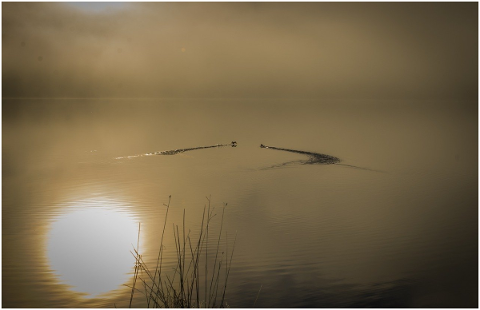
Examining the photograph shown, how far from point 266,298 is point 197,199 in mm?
6912

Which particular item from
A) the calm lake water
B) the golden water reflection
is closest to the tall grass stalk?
the calm lake water

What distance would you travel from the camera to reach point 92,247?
30.4 ft

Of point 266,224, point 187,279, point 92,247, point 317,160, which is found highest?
point 317,160

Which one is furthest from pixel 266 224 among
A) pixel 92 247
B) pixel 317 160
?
pixel 317 160

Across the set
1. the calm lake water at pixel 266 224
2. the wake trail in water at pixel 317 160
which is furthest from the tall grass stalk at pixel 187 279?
the wake trail in water at pixel 317 160

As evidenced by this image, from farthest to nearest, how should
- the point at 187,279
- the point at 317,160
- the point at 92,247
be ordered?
the point at 317,160, the point at 92,247, the point at 187,279

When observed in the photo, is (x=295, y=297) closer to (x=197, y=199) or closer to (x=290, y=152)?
(x=197, y=199)

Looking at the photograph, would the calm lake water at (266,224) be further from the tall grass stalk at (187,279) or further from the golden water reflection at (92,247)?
the tall grass stalk at (187,279)

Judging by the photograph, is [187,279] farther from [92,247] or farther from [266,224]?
[266,224]

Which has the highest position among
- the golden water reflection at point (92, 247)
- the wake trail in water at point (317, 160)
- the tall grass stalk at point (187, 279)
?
the wake trail in water at point (317, 160)

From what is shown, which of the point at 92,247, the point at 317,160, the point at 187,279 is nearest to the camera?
the point at 187,279

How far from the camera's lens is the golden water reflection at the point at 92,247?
7840 millimetres

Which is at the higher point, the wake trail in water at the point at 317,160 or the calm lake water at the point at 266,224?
the wake trail in water at the point at 317,160

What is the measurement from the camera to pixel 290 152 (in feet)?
79.2
